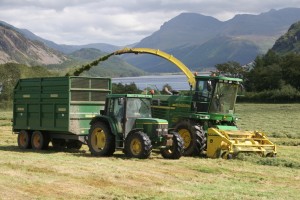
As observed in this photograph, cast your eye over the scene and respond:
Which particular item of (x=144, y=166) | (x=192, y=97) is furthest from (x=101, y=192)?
(x=192, y=97)

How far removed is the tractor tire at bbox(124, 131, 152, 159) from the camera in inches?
630

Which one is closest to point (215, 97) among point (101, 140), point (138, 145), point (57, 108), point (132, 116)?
point (132, 116)

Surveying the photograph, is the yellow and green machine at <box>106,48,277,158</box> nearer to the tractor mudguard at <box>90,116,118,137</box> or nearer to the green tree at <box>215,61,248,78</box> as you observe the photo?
the tractor mudguard at <box>90,116,118,137</box>

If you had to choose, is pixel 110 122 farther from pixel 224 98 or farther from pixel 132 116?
pixel 224 98

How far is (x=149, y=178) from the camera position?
41.1 ft

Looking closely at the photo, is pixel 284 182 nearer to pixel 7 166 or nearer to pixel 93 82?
pixel 7 166

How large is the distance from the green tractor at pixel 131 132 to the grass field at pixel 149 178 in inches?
17.6

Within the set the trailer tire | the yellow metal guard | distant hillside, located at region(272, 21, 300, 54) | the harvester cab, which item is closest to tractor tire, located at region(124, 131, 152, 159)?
the yellow metal guard

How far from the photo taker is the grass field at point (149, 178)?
10.5 metres

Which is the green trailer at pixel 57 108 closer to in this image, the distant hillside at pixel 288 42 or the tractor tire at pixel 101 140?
the tractor tire at pixel 101 140

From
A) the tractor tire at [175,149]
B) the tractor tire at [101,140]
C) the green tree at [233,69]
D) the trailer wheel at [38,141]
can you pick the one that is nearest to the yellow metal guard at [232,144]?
the tractor tire at [175,149]

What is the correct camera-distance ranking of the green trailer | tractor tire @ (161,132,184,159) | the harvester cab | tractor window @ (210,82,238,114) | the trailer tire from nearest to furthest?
tractor tire @ (161,132,184,159) → the harvester cab → tractor window @ (210,82,238,114) → the green trailer → the trailer tire

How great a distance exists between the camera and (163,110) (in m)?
20.0

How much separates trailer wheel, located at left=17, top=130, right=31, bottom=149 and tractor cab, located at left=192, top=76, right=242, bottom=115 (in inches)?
274
